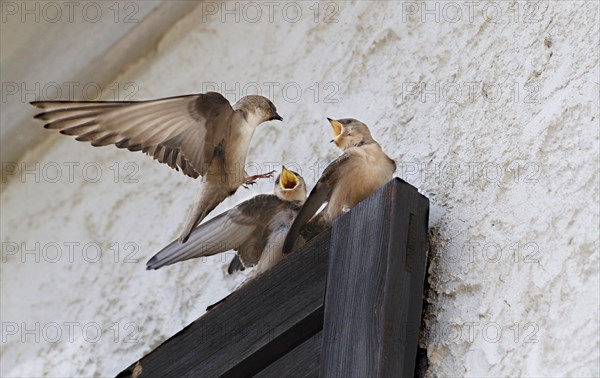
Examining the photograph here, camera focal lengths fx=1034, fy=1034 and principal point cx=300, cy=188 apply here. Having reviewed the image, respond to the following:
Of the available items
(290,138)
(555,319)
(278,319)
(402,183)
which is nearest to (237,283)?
(290,138)

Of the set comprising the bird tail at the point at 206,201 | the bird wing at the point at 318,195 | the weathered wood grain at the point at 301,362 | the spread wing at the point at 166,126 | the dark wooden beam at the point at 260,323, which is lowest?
the weathered wood grain at the point at 301,362

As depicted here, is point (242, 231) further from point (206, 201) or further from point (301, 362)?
point (301, 362)

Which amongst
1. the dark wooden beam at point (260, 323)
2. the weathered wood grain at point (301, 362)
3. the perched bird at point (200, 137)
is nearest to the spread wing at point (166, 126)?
the perched bird at point (200, 137)

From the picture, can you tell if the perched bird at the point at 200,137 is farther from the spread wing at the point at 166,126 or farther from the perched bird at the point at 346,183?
the perched bird at the point at 346,183

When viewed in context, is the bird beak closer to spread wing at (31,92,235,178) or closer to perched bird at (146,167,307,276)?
perched bird at (146,167,307,276)

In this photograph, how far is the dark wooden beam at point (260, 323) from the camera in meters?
1.37

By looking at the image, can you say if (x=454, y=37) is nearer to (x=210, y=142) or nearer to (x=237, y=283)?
(x=210, y=142)

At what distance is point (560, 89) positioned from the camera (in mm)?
1407

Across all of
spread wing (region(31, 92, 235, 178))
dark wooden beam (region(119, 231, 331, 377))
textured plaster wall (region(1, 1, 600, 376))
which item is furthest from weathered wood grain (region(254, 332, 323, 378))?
spread wing (region(31, 92, 235, 178))

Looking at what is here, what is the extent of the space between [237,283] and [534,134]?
2.20 ft

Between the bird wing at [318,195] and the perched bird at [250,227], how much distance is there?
137mm

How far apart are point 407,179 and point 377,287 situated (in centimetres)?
36

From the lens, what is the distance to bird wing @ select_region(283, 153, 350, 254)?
1.45 m

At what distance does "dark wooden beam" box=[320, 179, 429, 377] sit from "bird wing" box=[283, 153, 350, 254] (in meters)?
0.10
